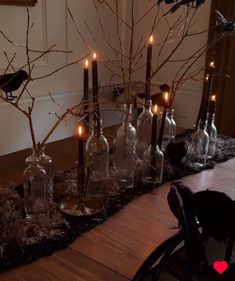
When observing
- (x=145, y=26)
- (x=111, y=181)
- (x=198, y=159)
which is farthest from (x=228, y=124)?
(x=111, y=181)

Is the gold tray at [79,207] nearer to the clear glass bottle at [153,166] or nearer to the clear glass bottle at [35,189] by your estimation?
the clear glass bottle at [35,189]

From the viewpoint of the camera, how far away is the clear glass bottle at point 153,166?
4.02 ft

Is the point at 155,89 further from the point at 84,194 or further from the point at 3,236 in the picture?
the point at 3,236

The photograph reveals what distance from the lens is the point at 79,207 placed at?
1010 mm

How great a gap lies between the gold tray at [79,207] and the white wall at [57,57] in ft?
4.28

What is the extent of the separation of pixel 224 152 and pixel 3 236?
103 centimetres

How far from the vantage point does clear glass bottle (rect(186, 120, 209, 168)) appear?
1419 millimetres

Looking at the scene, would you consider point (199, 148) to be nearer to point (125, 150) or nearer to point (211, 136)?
point (211, 136)

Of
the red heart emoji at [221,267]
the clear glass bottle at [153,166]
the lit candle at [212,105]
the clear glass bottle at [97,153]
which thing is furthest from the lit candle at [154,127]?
the red heart emoji at [221,267]

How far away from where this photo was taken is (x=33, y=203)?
0.99 m

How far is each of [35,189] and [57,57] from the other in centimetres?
172

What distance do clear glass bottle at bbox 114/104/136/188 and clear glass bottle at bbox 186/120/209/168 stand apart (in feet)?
0.91

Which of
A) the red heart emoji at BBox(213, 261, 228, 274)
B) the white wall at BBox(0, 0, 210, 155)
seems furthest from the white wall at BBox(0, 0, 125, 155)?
the red heart emoji at BBox(213, 261, 228, 274)

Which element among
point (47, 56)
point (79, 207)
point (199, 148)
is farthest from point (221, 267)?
point (47, 56)
